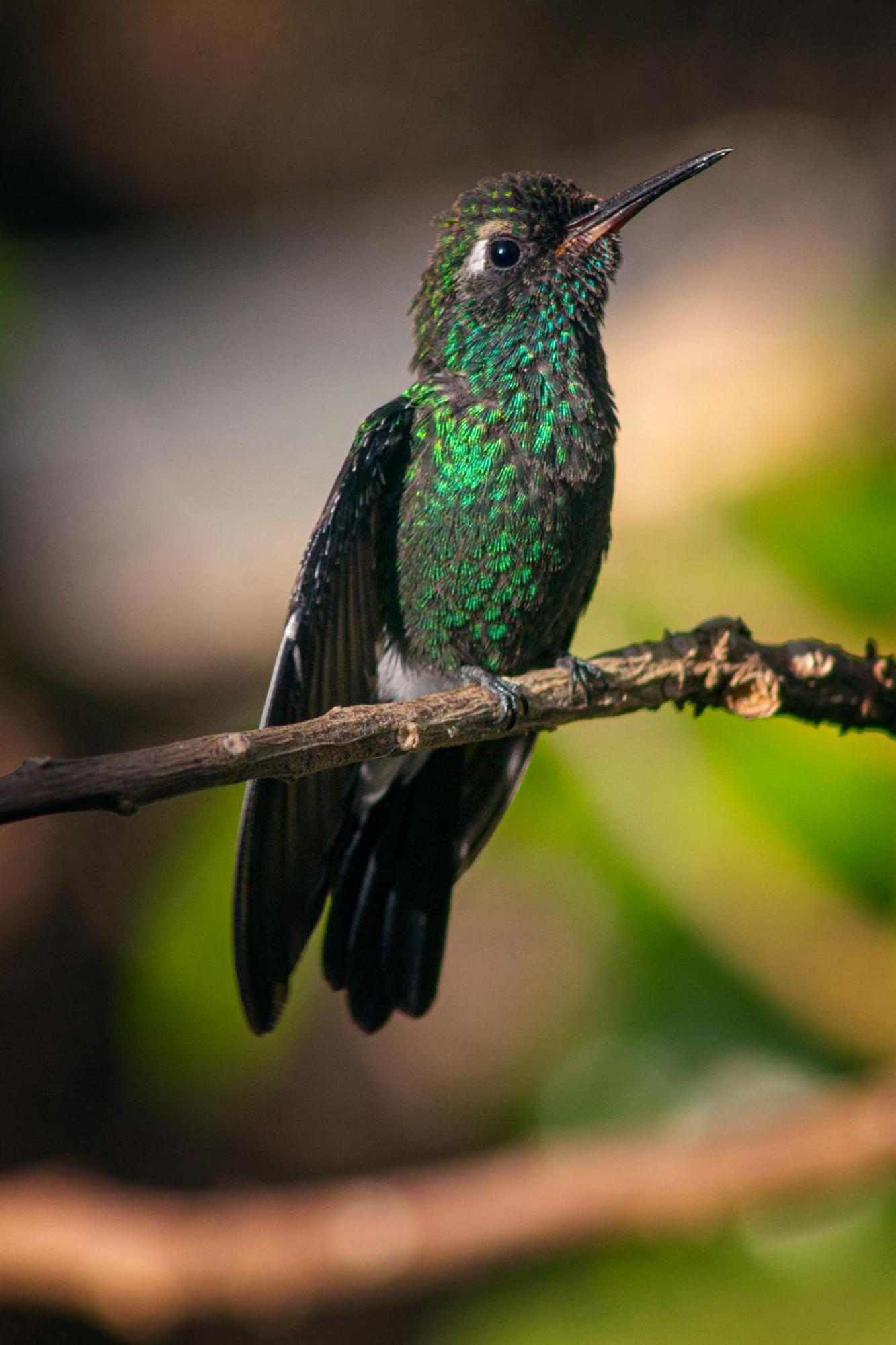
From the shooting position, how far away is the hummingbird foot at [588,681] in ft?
6.82

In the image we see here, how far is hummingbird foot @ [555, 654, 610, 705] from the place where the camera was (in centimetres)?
208

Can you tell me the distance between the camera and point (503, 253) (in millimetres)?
2662

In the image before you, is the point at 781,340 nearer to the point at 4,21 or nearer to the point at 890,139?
the point at 890,139

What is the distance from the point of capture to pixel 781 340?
415 cm

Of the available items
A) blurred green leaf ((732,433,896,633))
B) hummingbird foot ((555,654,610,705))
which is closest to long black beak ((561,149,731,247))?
blurred green leaf ((732,433,896,633))

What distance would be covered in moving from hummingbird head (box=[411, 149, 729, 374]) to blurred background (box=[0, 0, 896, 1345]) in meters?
0.73

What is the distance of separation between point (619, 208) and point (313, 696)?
1165 mm

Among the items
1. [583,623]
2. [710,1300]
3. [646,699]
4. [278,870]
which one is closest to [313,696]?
[278,870]

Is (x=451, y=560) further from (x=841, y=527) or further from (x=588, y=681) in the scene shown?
(x=841, y=527)

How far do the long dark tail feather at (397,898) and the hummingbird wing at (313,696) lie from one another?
5.0 inches

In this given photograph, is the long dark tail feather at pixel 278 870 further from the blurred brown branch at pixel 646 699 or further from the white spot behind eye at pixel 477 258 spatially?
the white spot behind eye at pixel 477 258

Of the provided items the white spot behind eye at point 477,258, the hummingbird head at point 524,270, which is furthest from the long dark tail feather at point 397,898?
the white spot behind eye at point 477,258

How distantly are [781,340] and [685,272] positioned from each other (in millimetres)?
715

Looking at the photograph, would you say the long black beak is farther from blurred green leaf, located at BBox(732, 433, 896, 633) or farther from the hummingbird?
blurred green leaf, located at BBox(732, 433, 896, 633)
